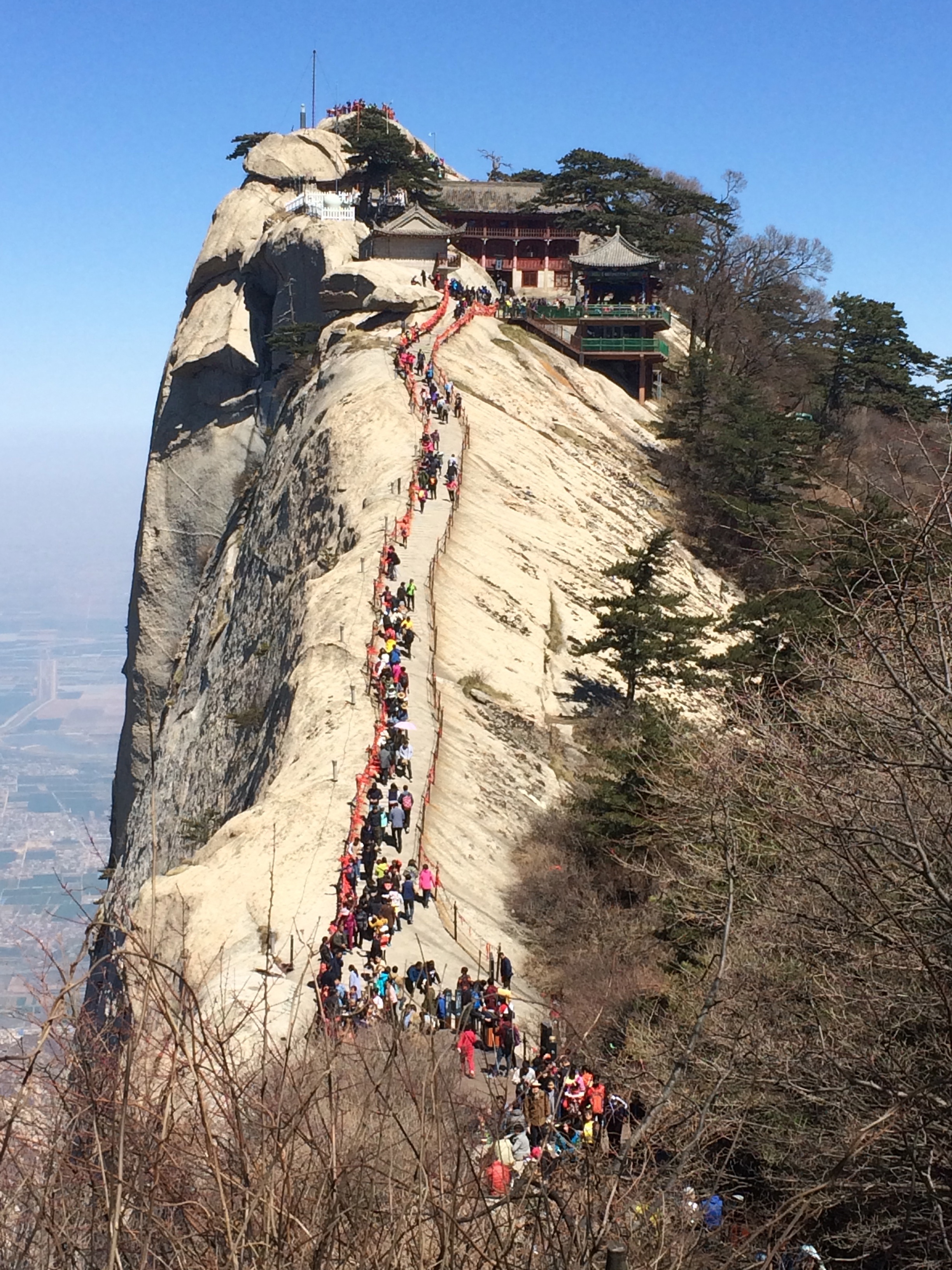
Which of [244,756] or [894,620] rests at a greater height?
[894,620]

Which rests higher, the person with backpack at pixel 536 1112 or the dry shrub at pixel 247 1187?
the dry shrub at pixel 247 1187

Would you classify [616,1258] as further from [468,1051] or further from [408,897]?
[408,897]

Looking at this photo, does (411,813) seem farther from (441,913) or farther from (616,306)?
(616,306)

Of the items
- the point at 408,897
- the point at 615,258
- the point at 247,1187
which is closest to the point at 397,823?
the point at 408,897

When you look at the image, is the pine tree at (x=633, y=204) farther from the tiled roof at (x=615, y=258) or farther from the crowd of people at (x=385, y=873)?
the crowd of people at (x=385, y=873)

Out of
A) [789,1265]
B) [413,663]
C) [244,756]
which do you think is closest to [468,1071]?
[789,1265]

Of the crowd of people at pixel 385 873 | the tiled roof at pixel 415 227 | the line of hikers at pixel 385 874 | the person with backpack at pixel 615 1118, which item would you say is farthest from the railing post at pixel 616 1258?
the tiled roof at pixel 415 227
